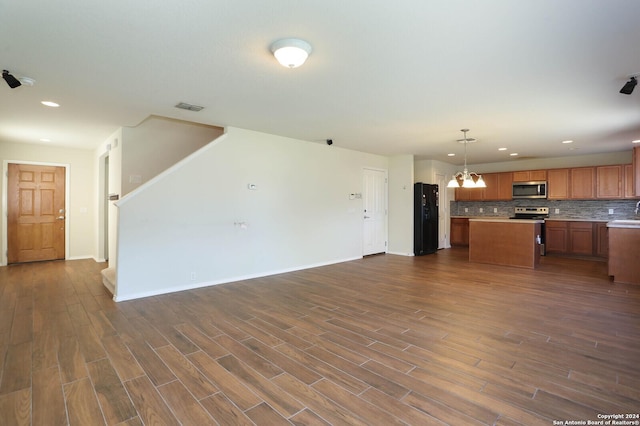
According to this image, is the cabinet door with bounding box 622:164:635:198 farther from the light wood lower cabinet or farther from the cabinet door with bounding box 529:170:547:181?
the cabinet door with bounding box 529:170:547:181

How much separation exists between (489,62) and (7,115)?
6.03 m

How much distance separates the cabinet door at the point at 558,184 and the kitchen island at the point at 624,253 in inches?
104

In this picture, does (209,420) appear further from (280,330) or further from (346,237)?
(346,237)

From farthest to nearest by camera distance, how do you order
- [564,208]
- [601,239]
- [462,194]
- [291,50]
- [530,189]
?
[462,194], [530,189], [564,208], [601,239], [291,50]

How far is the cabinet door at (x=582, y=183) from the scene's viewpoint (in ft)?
23.8

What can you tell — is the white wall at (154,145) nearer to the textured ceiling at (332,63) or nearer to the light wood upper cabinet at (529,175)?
the textured ceiling at (332,63)

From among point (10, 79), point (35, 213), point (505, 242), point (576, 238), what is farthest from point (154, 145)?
point (576, 238)

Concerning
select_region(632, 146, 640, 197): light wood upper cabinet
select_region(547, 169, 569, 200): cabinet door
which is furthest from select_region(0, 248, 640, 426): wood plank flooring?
select_region(547, 169, 569, 200): cabinet door

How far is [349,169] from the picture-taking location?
6953 millimetres

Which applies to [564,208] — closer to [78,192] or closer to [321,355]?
[321,355]

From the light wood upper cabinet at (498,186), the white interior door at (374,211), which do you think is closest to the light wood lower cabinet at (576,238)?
the light wood upper cabinet at (498,186)

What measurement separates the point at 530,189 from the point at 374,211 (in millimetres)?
4110

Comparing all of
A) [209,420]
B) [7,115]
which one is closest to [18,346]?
[209,420]

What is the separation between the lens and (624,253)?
16.6ft
